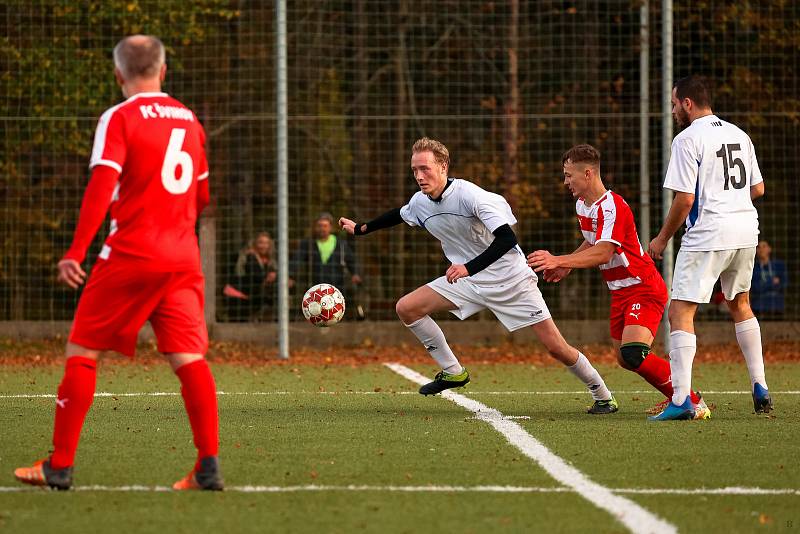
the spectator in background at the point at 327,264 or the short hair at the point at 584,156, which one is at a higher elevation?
the short hair at the point at 584,156

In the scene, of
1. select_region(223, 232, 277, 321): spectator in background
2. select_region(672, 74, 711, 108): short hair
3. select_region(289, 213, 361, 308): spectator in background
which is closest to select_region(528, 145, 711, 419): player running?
select_region(672, 74, 711, 108): short hair

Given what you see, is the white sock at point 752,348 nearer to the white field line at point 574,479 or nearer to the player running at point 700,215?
the player running at point 700,215

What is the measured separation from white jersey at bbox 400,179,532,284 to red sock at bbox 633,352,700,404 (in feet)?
3.37

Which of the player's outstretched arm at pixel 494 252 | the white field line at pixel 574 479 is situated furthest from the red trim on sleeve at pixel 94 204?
the player's outstretched arm at pixel 494 252

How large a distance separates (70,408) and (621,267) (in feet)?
13.7

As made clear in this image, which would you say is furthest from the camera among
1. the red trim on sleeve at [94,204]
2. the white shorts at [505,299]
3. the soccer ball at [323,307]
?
the soccer ball at [323,307]

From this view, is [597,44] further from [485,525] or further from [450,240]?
[485,525]

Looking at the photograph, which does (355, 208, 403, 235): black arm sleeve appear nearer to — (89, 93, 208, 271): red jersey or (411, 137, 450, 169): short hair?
(411, 137, 450, 169): short hair

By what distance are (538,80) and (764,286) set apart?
167 inches

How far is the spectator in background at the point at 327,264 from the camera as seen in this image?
16.1 metres

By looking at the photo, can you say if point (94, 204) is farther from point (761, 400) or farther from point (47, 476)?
point (761, 400)

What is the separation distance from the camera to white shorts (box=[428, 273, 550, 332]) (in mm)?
8656

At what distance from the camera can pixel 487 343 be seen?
16.5 metres

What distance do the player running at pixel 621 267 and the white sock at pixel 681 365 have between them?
0.48ft
